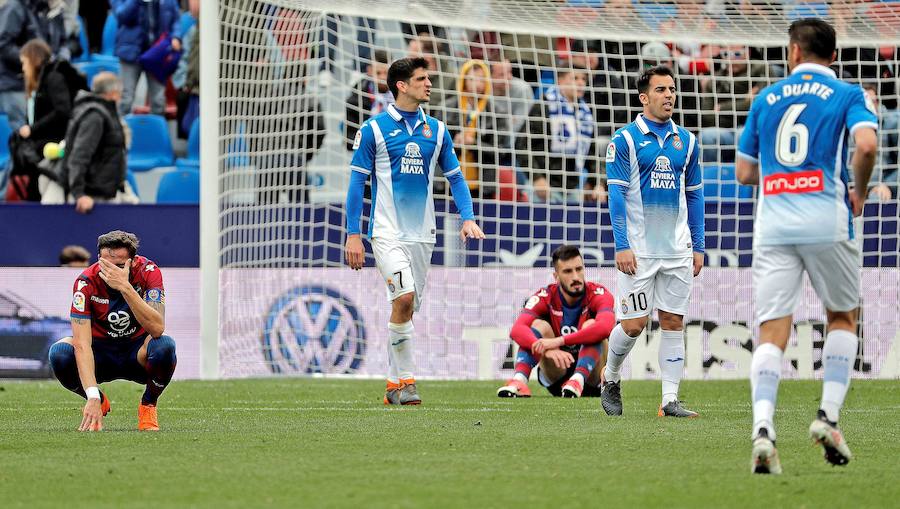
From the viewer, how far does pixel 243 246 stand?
47.0 ft

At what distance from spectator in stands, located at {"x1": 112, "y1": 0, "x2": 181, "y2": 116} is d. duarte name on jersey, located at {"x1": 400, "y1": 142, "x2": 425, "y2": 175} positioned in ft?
29.8

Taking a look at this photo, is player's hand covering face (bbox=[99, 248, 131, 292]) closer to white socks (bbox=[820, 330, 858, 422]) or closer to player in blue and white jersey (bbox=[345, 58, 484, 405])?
player in blue and white jersey (bbox=[345, 58, 484, 405])

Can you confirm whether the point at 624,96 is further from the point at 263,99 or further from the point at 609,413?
the point at 609,413

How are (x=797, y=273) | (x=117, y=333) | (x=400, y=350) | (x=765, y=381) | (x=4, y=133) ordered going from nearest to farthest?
(x=765, y=381), (x=797, y=273), (x=117, y=333), (x=400, y=350), (x=4, y=133)

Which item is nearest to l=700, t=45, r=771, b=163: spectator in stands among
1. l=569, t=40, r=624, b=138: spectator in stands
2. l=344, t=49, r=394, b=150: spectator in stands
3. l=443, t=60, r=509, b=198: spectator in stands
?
l=569, t=40, r=624, b=138: spectator in stands

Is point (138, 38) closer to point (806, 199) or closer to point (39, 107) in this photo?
point (39, 107)

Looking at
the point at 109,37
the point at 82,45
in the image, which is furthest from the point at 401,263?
the point at 82,45

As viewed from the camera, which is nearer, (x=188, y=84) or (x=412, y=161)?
(x=412, y=161)

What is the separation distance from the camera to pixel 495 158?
598 inches

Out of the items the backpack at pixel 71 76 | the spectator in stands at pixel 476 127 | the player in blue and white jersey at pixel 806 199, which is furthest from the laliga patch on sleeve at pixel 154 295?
the backpack at pixel 71 76

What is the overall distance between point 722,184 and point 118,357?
27.7 ft

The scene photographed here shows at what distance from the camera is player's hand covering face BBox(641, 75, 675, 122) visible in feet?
29.8

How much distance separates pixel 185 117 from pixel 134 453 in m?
12.5

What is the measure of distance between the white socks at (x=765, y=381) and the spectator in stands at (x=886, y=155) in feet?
30.2
